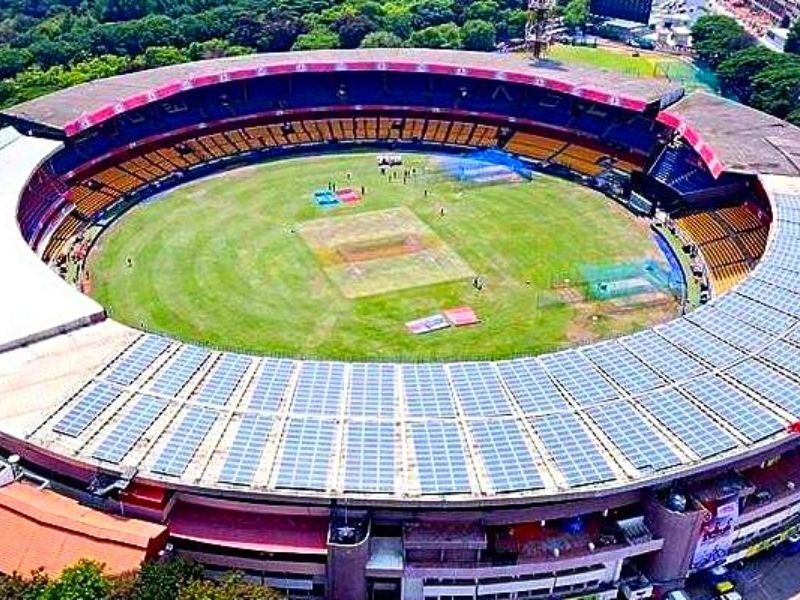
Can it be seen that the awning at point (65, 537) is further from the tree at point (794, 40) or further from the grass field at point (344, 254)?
the tree at point (794, 40)

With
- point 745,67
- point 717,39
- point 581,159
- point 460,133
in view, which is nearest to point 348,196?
point 460,133

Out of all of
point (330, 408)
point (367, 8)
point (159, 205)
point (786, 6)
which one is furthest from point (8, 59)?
point (786, 6)

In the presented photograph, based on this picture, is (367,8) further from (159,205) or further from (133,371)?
(133,371)

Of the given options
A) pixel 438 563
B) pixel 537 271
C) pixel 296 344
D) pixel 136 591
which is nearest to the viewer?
pixel 136 591

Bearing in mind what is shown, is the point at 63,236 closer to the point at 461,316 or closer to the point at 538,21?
the point at 461,316

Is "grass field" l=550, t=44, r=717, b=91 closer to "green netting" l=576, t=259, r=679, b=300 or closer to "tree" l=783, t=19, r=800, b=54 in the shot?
"tree" l=783, t=19, r=800, b=54

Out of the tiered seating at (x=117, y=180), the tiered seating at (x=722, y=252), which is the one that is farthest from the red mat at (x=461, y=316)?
the tiered seating at (x=117, y=180)

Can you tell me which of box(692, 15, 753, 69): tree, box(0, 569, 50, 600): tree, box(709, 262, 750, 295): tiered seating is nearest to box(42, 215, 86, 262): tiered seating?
box(0, 569, 50, 600): tree
